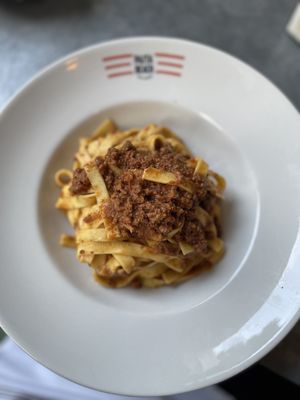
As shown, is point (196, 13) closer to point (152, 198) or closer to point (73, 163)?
point (73, 163)

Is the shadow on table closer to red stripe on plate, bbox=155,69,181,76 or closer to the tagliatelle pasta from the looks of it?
red stripe on plate, bbox=155,69,181,76

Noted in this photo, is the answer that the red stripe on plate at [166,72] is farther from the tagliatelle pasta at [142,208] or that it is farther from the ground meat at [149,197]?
the ground meat at [149,197]

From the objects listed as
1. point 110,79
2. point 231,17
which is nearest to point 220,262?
point 110,79

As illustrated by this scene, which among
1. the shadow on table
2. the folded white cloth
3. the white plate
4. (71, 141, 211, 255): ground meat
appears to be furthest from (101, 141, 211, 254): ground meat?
the shadow on table

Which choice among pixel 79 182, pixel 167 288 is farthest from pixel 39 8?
pixel 167 288

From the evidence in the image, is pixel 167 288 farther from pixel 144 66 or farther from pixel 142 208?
pixel 144 66

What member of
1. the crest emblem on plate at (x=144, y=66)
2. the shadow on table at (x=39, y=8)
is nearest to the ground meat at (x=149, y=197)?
the crest emblem on plate at (x=144, y=66)
